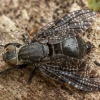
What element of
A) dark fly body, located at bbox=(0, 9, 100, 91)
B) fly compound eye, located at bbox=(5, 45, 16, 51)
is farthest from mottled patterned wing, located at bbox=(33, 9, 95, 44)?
fly compound eye, located at bbox=(5, 45, 16, 51)

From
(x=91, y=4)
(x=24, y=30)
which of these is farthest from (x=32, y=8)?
(x=91, y=4)

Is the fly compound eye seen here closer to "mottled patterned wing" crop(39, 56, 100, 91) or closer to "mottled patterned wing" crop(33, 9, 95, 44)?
"mottled patterned wing" crop(33, 9, 95, 44)

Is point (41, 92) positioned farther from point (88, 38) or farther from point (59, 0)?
point (59, 0)

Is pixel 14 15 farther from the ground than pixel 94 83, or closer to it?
farther from the ground

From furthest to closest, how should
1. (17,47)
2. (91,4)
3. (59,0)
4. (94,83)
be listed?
1. (59,0)
2. (91,4)
3. (17,47)
4. (94,83)

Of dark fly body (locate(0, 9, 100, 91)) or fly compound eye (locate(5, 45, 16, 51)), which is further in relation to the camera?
fly compound eye (locate(5, 45, 16, 51))

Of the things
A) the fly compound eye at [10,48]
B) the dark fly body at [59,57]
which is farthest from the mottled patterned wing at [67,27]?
the fly compound eye at [10,48]
